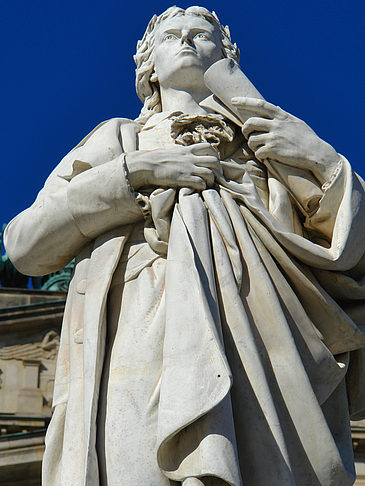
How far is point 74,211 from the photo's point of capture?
22.7 ft

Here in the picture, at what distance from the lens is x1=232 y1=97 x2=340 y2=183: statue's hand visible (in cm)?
701

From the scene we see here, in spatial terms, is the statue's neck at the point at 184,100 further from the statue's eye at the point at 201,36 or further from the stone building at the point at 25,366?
the stone building at the point at 25,366

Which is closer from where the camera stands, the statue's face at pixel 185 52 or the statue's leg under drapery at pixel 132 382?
the statue's leg under drapery at pixel 132 382

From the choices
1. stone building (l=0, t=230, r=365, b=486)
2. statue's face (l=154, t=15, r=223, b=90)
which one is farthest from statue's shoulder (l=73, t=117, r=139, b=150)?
stone building (l=0, t=230, r=365, b=486)

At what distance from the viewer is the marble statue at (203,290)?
20.5ft

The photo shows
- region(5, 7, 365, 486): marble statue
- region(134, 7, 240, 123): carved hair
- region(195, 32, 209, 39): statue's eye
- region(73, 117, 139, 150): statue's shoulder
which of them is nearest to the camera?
region(5, 7, 365, 486): marble statue

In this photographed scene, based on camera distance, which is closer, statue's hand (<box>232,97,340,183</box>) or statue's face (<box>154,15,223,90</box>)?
statue's hand (<box>232,97,340,183</box>)

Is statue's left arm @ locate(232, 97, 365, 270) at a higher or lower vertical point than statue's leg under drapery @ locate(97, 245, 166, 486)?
higher

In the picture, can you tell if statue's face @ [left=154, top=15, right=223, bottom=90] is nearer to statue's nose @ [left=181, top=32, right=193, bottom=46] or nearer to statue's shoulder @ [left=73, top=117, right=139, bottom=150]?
statue's nose @ [left=181, top=32, right=193, bottom=46]

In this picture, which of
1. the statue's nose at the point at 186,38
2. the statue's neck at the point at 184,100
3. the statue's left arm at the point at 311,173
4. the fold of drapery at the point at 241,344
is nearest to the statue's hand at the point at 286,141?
the statue's left arm at the point at 311,173

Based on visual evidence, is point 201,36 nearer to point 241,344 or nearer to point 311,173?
point 311,173

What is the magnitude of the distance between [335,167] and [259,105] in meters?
0.46

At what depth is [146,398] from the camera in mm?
6387

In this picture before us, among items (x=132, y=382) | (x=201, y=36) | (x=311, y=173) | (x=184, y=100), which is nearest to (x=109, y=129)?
(x=184, y=100)
